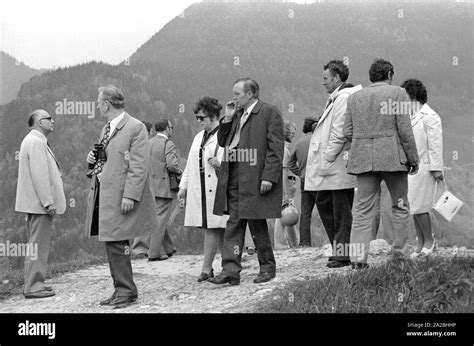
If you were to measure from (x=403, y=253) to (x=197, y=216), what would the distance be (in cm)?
233

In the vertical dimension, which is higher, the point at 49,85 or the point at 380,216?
the point at 49,85

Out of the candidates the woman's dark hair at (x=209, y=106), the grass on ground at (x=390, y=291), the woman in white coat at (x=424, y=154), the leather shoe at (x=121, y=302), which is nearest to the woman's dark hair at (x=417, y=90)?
the woman in white coat at (x=424, y=154)

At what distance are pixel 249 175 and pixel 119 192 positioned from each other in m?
1.34

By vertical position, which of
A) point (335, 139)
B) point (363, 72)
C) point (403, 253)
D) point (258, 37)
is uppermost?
point (258, 37)

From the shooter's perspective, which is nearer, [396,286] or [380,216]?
[396,286]

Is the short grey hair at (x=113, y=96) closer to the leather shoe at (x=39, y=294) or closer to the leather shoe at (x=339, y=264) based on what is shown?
the leather shoe at (x=39, y=294)

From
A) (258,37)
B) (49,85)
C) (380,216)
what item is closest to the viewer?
(380,216)

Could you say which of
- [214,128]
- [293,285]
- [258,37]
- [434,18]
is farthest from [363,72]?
[293,285]

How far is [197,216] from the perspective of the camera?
805 cm

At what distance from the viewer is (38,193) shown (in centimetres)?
780

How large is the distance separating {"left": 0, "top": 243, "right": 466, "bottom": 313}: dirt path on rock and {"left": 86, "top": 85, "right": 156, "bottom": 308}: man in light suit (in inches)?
18.7

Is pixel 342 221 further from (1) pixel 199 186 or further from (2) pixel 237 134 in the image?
(1) pixel 199 186
